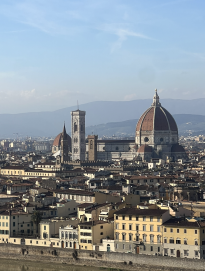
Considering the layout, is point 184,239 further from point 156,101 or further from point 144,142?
point 156,101

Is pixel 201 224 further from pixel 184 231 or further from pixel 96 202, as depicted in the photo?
pixel 96 202

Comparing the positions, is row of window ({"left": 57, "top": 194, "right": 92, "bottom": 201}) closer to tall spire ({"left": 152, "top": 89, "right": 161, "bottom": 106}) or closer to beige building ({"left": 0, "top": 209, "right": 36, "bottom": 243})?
beige building ({"left": 0, "top": 209, "right": 36, "bottom": 243})

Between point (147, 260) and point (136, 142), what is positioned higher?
point (136, 142)

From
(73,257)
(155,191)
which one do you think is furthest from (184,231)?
(155,191)

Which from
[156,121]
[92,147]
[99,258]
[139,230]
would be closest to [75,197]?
[139,230]

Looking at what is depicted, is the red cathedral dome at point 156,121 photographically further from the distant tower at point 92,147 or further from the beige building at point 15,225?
the beige building at point 15,225

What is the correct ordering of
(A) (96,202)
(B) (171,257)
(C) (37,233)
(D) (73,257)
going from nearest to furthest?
(B) (171,257), (D) (73,257), (C) (37,233), (A) (96,202)
